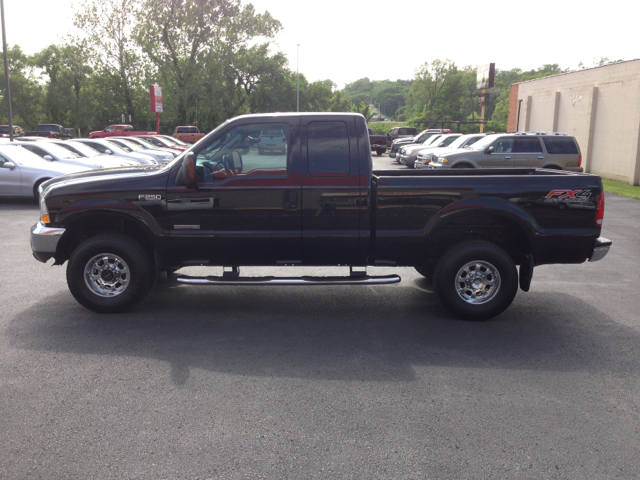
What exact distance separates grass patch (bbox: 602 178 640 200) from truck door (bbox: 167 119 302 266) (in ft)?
51.1

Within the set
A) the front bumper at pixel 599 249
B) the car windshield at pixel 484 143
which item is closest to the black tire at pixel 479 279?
the front bumper at pixel 599 249

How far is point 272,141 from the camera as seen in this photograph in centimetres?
614

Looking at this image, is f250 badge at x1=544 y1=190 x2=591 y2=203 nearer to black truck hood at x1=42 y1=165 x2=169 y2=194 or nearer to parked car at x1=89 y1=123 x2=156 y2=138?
black truck hood at x1=42 y1=165 x2=169 y2=194

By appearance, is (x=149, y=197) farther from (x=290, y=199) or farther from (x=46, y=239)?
(x=290, y=199)

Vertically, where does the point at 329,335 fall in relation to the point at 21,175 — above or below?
below

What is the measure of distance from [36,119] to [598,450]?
71273mm

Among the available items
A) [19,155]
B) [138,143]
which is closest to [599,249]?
[19,155]

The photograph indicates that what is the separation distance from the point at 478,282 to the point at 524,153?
41.7 ft

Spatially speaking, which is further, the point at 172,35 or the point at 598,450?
the point at 172,35

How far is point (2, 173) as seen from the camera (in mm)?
14992

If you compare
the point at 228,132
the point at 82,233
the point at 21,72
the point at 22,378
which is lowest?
the point at 22,378

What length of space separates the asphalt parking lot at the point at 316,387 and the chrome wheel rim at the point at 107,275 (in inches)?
11.8

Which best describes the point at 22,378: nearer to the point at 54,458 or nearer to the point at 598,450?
the point at 54,458

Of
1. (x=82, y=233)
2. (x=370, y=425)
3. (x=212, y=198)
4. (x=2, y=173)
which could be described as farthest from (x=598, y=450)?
(x=2, y=173)
